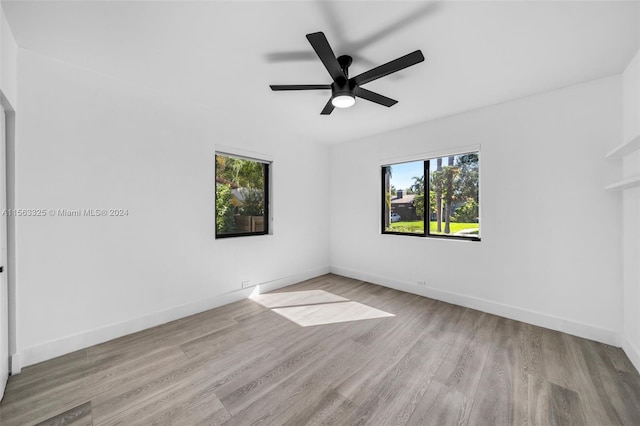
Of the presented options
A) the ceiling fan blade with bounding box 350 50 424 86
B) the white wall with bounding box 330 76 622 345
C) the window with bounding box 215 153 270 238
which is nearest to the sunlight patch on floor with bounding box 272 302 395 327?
the white wall with bounding box 330 76 622 345

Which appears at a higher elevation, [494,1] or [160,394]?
[494,1]

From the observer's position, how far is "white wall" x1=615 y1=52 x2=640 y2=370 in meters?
2.12

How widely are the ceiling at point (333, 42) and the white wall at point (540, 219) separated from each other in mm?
345

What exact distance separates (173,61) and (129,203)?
1454mm

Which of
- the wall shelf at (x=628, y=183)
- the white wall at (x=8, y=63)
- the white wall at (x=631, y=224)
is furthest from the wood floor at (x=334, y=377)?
the white wall at (x=8, y=63)

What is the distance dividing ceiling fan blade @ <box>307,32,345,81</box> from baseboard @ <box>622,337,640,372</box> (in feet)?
10.7

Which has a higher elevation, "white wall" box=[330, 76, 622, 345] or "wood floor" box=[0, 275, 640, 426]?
"white wall" box=[330, 76, 622, 345]

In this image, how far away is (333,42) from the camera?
6.46ft

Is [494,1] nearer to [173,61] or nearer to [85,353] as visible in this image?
[173,61]

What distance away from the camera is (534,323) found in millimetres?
2803

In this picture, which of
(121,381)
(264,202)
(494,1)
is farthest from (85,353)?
(494,1)

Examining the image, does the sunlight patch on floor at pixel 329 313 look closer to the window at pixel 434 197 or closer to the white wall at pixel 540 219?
the white wall at pixel 540 219

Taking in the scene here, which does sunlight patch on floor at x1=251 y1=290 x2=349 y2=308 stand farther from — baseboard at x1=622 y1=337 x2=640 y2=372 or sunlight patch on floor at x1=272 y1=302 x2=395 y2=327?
baseboard at x1=622 y1=337 x2=640 y2=372

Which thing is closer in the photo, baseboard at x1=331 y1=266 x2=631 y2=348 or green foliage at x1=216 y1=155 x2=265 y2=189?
baseboard at x1=331 y1=266 x2=631 y2=348
